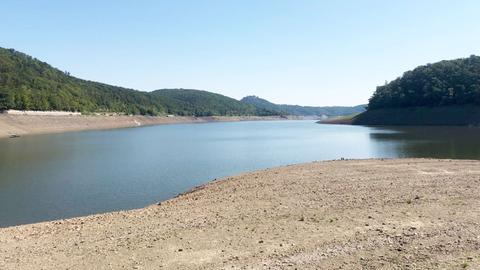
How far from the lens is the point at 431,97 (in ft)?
328

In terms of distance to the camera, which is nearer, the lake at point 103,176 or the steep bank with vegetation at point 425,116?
the lake at point 103,176

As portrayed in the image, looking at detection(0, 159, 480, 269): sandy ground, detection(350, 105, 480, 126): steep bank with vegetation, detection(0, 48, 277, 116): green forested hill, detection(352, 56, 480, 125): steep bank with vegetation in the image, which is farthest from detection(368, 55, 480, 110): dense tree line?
detection(0, 159, 480, 269): sandy ground

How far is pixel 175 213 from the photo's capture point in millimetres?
13773

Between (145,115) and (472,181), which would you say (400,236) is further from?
(145,115)

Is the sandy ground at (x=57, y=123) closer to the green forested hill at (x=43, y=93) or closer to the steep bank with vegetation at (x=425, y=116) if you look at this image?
the green forested hill at (x=43, y=93)

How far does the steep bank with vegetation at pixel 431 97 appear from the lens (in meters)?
89.4

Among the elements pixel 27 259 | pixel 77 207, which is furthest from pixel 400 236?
pixel 77 207

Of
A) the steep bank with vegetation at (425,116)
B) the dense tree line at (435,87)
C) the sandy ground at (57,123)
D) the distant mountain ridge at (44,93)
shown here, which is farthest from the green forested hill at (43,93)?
the dense tree line at (435,87)

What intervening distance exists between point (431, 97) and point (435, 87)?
266cm

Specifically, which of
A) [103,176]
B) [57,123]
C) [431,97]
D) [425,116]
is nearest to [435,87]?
[431,97]

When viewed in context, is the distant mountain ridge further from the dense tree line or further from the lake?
the dense tree line

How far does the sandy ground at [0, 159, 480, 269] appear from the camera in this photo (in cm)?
883

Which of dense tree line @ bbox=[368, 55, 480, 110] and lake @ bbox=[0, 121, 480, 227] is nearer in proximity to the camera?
lake @ bbox=[0, 121, 480, 227]

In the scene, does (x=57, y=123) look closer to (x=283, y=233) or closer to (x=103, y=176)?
(x=103, y=176)
